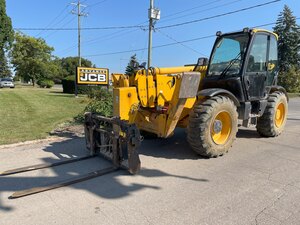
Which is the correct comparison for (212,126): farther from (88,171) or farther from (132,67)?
(88,171)

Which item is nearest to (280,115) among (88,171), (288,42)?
(88,171)

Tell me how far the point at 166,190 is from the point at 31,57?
49863mm

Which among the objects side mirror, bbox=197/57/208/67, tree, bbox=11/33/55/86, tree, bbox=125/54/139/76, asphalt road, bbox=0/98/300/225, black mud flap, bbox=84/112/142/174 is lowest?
asphalt road, bbox=0/98/300/225

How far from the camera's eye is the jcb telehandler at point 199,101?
16.3 feet

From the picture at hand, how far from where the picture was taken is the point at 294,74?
108 feet

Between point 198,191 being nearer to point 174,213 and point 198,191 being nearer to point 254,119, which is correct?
point 174,213

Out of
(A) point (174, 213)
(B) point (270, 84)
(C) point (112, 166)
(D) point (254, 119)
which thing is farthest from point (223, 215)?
(B) point (270, 84)

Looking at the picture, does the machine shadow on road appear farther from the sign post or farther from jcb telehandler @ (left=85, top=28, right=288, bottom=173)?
the sign post

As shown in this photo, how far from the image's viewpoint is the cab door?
6.18m

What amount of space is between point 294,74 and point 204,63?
31.0 m

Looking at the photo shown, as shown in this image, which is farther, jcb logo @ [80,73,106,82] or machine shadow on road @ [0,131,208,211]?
jcb logo @ [80,73,106,82]

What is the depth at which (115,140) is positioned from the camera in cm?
476

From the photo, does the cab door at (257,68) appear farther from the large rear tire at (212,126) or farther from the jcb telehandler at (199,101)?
the large rear tire at (212,126)

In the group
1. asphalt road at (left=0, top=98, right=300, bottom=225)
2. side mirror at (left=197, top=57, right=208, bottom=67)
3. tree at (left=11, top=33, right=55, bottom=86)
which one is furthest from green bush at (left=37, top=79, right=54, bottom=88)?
side mirror at (left=197, top=57, right=208, bottom=67)
